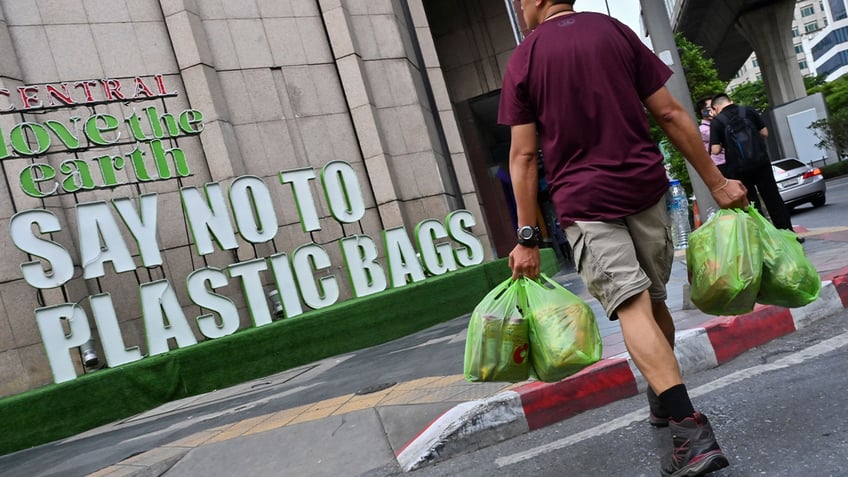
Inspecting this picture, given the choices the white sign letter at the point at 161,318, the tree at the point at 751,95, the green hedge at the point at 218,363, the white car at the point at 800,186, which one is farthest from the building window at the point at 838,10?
the white sign letter at the point at 161,318

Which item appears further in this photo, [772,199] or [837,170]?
[837,170]

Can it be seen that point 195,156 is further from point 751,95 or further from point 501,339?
point 751,95

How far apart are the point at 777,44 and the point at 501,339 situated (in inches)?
1825

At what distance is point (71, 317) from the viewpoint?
9227 mm

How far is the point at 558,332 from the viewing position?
2.63 meters

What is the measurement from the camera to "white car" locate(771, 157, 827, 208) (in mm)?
15477

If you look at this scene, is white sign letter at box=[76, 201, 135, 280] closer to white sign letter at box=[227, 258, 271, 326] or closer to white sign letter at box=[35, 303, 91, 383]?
white sign letter at box=[35, 303, 91, 383]

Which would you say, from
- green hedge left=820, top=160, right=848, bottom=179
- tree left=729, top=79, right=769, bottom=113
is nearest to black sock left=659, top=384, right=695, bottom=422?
green hedge left=820, top=160, right=848, bottom=179

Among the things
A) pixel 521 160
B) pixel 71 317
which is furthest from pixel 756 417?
pixel 71 317

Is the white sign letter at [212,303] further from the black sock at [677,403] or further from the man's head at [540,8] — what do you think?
the black sock at [677,403]

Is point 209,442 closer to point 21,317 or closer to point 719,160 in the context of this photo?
point 719,160

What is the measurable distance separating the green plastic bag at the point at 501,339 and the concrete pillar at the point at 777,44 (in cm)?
4542

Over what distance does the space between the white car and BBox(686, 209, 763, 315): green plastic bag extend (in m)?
14.0

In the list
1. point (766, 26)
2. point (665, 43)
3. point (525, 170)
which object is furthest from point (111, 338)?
point (766, 26)
